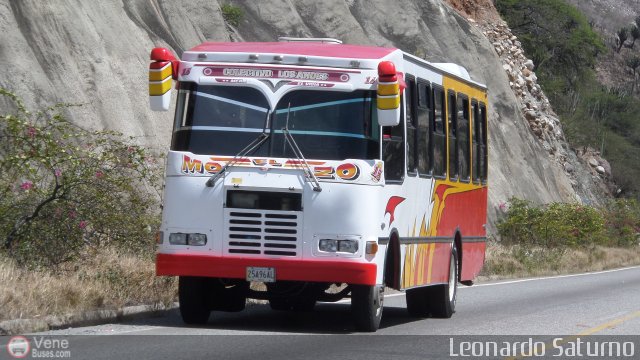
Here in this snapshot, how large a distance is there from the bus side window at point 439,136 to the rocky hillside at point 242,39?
11.8 meters

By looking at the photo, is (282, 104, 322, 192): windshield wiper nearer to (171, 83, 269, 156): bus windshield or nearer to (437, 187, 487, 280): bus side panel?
(171, 83, 269, 156): bus windshield

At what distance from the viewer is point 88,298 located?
13500mm

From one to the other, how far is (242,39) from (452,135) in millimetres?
21525

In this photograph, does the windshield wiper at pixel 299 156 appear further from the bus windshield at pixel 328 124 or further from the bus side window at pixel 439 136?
the bus side window at pixel 439 136

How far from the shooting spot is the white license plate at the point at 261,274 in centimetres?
1269

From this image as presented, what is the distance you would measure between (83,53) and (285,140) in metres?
15.5

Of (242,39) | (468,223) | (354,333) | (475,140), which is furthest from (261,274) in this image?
(242,39)

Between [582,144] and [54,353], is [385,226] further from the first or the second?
[582,144]

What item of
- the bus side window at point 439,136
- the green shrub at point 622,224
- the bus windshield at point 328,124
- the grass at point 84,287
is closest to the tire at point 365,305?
the bus windshield at point 328,124

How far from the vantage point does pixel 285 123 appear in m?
13.1

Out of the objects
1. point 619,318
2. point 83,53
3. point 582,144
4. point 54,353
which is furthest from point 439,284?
point 582,144

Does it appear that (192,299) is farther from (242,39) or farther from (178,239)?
(242,39)

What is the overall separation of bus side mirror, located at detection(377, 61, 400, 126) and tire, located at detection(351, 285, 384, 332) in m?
1.88

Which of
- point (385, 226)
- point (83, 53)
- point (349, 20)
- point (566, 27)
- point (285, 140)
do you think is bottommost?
point (385, 226)
